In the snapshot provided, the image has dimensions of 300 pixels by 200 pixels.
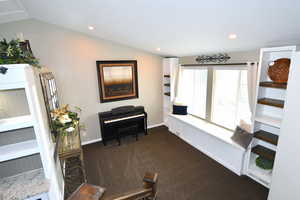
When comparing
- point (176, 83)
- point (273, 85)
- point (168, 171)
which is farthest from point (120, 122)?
point (273, 85)

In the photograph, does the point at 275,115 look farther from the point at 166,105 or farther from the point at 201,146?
the point at 166,105

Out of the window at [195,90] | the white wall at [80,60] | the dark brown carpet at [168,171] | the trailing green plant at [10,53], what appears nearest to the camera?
the trailing green plant at [10,53]

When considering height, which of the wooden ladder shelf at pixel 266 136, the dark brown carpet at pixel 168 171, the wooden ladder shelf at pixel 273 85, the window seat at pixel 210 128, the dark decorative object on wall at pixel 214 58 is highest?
the dark decorative object on wall at pixel 214 58

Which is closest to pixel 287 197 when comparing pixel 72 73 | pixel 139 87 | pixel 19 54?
pixel 19 54

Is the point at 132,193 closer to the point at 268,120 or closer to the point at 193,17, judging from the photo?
the point at 193,17

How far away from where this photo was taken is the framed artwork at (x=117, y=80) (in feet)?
12.7

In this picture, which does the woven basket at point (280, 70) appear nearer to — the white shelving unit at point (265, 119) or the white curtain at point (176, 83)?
the white shelving unit at point (265, 119)

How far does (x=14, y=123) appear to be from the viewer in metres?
1.18

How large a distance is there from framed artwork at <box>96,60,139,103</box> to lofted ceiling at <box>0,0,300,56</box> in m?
1.27

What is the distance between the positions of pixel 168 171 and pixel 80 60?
3257 millimetres

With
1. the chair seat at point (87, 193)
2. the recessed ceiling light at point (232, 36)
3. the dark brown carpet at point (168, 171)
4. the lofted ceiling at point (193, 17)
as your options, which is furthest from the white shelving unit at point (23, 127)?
the recessed ceiling light at point (232, 36)

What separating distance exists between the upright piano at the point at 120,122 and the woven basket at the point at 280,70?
2.96 metres

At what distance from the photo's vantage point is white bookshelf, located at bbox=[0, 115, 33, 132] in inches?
45.5

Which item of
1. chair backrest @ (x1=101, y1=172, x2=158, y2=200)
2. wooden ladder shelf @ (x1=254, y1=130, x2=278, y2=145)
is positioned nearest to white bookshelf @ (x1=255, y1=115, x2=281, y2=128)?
wooden ladder shelf @ (x1=254, y1=130, x2=278, y2=145)
